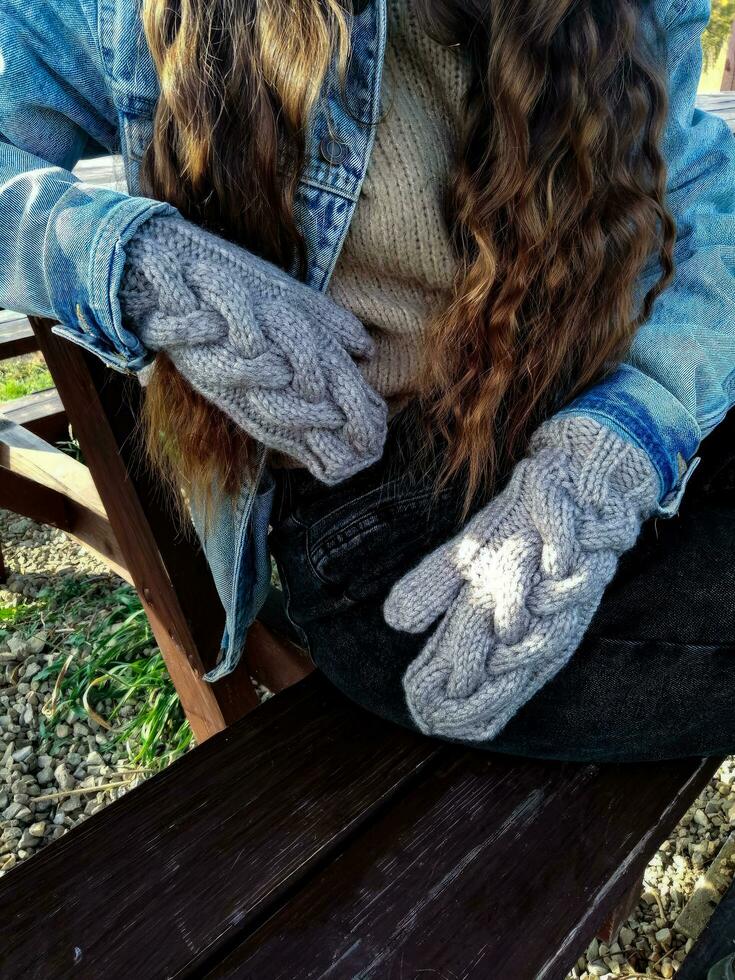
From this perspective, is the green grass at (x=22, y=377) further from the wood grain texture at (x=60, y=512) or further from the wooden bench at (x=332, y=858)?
the wooden bench at (x=332, y=858)

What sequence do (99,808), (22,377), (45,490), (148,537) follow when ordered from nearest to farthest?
(148,537) → (99,808) → (45,490) → (22,377)

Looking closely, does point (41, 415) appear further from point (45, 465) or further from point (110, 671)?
point (110, 671)

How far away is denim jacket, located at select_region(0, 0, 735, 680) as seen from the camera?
0.79 metres

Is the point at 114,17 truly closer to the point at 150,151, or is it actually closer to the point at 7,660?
the point at 150,151

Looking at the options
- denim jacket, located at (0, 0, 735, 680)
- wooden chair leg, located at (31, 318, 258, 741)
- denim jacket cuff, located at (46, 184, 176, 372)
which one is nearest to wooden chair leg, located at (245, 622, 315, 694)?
wooden chair leg, located at (31, 318, 258, 741)

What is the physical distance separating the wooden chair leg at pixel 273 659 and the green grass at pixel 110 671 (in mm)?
427

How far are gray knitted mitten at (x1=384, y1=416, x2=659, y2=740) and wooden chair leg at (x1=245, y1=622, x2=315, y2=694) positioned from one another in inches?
24.1

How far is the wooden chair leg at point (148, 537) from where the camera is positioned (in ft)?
3.55

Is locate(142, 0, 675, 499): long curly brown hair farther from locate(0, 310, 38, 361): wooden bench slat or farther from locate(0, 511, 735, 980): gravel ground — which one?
locate(0, 511, 735, 980): gravel ground

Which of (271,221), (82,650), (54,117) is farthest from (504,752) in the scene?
(82,650)

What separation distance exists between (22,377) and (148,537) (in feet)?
8.30

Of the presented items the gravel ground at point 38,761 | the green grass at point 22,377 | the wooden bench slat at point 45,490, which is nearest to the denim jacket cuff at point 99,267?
the wooden bench slat at point 45,490

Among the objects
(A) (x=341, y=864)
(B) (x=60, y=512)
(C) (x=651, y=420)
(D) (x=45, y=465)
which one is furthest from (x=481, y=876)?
(B) (x=60, y=512)

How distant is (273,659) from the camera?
153 cm
